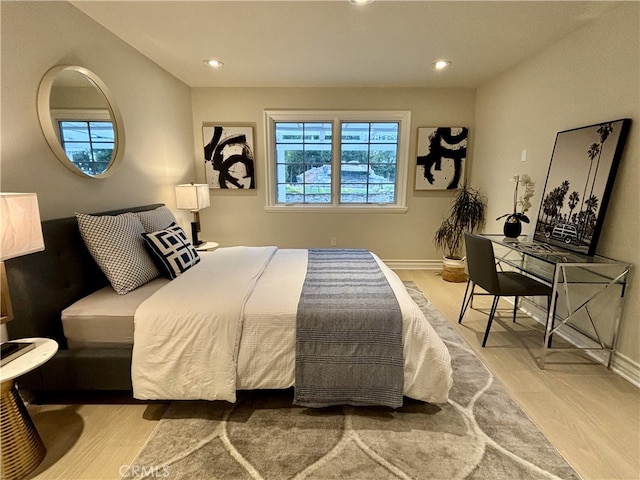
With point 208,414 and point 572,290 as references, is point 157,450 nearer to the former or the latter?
point 208,414

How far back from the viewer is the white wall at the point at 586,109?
6.48 ft

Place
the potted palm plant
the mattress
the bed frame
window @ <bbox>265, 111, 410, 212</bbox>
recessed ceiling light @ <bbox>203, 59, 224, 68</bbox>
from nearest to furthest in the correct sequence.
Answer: the bed frame → the mattress → recessed ceiling light @ <bbox>203, 59, 224, 68</bbox> → the potted palm plant → window @ <bbox>265, 111, 410, 212</bbox>

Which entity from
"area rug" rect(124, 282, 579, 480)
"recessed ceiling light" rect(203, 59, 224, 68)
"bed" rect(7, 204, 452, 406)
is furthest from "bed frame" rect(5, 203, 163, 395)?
"recessed ceiling light" rect(203, 59, 224, 68)

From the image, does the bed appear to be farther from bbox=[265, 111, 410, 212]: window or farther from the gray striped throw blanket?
bbox=[265, 111, 410, 212]: window

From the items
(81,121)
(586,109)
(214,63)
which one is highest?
(214,63)

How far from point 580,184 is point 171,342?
296cm

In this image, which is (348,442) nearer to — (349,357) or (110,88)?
(349,357)

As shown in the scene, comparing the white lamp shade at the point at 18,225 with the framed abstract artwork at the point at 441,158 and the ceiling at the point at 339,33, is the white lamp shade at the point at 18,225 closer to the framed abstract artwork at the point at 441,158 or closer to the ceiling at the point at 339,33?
the ceiling at the point at 339,33

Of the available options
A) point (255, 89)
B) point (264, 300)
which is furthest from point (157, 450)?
point (255, 89)

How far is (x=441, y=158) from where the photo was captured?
4.05 meters

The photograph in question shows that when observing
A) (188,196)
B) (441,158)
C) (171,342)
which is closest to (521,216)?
(441,158)

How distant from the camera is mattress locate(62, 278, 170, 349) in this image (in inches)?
66.2

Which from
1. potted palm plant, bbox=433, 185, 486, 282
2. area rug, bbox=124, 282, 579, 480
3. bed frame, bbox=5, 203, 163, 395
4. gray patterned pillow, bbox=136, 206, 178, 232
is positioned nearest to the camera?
area rug, bbox=124, 282, 579, 480

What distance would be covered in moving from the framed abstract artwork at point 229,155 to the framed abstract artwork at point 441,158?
2.21 meters
